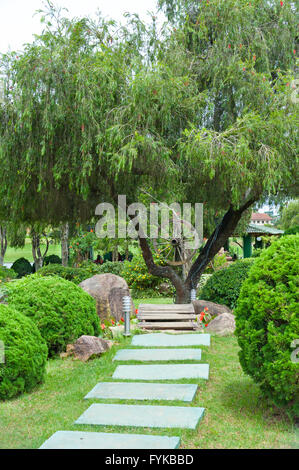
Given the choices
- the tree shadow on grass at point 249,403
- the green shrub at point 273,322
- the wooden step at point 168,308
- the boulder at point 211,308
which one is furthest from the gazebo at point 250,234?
the green shrub at point 273,322

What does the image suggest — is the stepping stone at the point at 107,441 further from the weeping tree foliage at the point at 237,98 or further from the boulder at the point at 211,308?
the boulder at the point at 211,308

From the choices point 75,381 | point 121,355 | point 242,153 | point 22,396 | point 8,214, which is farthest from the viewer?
point 8,214

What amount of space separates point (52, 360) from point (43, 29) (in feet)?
20.1

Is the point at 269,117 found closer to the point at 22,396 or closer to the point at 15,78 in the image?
the point at 15,78

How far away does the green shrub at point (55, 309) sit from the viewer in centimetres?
648

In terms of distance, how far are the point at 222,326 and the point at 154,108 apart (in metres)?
4.27

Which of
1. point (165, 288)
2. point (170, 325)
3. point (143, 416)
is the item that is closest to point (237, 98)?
point (170, 325)

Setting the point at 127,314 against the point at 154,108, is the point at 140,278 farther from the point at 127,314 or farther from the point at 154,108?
the point at 154,108

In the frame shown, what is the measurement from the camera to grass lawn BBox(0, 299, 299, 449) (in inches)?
144

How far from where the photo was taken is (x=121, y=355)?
244 inches

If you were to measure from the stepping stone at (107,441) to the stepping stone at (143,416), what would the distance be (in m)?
0.26

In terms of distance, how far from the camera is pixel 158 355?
20.1 feet

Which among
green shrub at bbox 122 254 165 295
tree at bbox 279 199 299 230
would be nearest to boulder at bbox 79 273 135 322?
green shrub at bbox 122 254 165 295
